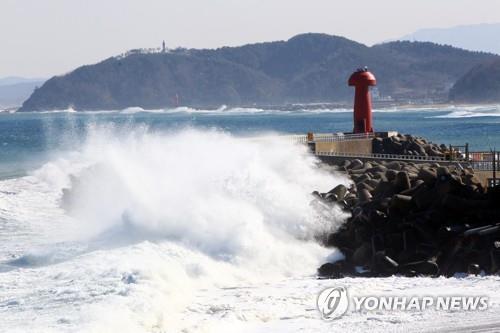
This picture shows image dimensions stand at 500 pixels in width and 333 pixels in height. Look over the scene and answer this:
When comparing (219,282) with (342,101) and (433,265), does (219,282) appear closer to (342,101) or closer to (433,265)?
(433,265)

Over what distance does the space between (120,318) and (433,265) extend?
4.35 metres

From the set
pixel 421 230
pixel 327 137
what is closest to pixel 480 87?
pixel 327 137

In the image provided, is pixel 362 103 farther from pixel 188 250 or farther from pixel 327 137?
pixel 188 250

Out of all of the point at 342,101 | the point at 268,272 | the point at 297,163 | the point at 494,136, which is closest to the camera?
the point at 268,272

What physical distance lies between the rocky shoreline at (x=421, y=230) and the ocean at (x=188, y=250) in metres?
0.42

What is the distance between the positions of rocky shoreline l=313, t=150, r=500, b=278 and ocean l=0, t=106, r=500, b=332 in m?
0.42

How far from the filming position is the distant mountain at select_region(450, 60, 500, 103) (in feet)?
479

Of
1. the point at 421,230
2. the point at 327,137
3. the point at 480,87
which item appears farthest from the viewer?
the point at 480,87

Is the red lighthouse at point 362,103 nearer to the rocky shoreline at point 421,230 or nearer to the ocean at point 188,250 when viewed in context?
the ocean at point 188,250

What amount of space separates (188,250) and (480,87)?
142865 millimetres

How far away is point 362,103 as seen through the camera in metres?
26.0

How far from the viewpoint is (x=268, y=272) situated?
12023 millimetres

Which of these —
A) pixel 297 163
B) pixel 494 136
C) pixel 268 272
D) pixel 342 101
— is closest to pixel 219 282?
pixel 268 272

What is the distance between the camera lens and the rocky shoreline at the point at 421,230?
11.3m
